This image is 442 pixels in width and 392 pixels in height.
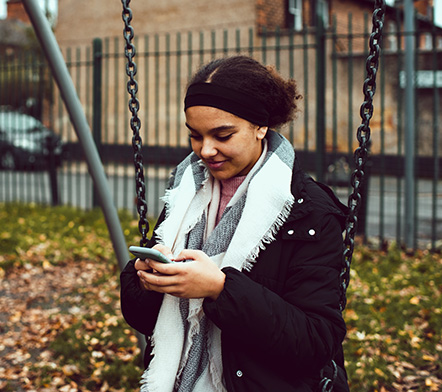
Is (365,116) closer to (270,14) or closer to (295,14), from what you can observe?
(270,14)

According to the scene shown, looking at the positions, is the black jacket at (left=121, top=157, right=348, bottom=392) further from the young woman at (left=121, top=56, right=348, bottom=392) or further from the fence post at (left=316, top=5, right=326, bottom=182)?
the fence post at (left=316, top=5, right=326, bottom=182)

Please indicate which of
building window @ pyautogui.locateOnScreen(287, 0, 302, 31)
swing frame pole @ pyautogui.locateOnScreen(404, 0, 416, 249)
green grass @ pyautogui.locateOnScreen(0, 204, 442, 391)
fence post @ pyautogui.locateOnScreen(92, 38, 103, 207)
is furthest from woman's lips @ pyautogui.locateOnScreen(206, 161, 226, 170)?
building window @ pyautogui.locateOnScreen(287, 0, 302, 31)

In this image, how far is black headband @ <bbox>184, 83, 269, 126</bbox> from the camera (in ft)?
5.38

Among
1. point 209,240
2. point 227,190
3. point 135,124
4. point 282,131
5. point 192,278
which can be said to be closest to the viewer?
point 192,278

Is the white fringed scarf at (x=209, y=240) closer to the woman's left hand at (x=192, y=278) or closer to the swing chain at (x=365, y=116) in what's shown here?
the woman's left hand at (x=192, y=278)

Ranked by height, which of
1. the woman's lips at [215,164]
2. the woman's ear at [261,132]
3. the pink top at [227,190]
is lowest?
the pink top at [227,190]

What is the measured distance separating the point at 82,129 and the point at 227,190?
143cm

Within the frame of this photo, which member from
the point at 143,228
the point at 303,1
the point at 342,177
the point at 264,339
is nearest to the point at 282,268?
the point at 264,339

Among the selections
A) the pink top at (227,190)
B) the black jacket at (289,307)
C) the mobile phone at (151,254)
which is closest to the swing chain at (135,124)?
the pink top at (227,190)

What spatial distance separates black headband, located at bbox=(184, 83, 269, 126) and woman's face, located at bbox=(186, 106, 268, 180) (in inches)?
0.6

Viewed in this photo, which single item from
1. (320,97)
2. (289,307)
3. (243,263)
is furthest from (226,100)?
(320,97)

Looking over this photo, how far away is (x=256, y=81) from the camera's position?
169 cm

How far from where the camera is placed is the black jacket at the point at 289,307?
1496 mm

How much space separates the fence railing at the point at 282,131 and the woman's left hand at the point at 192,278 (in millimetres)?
5173
